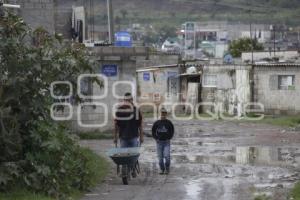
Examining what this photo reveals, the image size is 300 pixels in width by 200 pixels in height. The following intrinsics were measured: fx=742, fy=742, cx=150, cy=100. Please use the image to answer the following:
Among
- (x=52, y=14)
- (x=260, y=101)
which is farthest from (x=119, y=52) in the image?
(x=260, y=101)

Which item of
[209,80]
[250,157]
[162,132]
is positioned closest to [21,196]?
[162,132]

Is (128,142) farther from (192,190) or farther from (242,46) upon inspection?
(242,46)

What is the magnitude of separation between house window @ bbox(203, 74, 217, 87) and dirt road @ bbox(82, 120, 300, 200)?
19148 mm

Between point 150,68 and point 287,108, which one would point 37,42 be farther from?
point 150,68

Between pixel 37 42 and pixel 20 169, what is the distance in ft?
9.95

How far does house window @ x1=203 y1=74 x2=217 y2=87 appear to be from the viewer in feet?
165

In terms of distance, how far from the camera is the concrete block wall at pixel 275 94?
151ft

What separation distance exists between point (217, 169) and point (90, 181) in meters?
4.40

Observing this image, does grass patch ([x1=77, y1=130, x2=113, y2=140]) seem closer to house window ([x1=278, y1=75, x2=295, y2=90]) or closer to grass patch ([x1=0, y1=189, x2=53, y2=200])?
grass patch ([x1=0, y1=189, x2=53, y2=200])

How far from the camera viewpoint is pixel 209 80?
50.8 m

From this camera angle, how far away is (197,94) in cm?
5097

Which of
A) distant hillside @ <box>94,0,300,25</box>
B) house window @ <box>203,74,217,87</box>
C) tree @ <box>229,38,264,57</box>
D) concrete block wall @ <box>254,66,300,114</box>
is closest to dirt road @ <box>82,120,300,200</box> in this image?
concrete block wall @ <box>254,66,300,114</box>

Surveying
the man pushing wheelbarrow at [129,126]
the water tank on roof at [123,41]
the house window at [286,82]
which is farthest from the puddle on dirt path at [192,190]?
the house window at [286,82]

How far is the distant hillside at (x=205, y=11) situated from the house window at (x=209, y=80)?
67910mm
